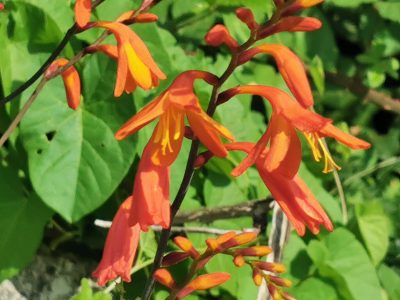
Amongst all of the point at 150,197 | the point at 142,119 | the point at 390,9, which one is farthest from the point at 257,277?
the point at 390,9

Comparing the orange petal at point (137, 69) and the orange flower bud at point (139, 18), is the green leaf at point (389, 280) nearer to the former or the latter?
the orange flower bud at point (139, 18)

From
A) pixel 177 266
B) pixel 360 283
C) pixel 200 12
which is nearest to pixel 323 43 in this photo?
pixel 200 12

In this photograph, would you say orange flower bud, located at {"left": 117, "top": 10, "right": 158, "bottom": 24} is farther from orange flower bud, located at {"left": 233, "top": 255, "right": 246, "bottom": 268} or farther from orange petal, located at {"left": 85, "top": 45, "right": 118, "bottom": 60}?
orange flower bud, located at {"left": 233, "top": 255, "right": 246, "bottom": 268}

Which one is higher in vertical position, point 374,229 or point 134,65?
point 134,65

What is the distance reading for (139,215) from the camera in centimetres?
151

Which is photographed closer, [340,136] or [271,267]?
[340,136]

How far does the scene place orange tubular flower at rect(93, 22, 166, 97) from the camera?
162 centimetres

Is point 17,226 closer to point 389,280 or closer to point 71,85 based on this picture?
point 71,85

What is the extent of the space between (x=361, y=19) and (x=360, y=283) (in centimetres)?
150

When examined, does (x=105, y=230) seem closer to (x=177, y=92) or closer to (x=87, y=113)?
(x=87, y=113)

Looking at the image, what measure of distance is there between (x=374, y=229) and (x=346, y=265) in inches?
9.3

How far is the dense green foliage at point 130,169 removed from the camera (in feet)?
7.95

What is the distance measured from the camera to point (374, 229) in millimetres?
2994

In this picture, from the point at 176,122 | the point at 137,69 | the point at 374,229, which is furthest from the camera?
the point at 374,229
